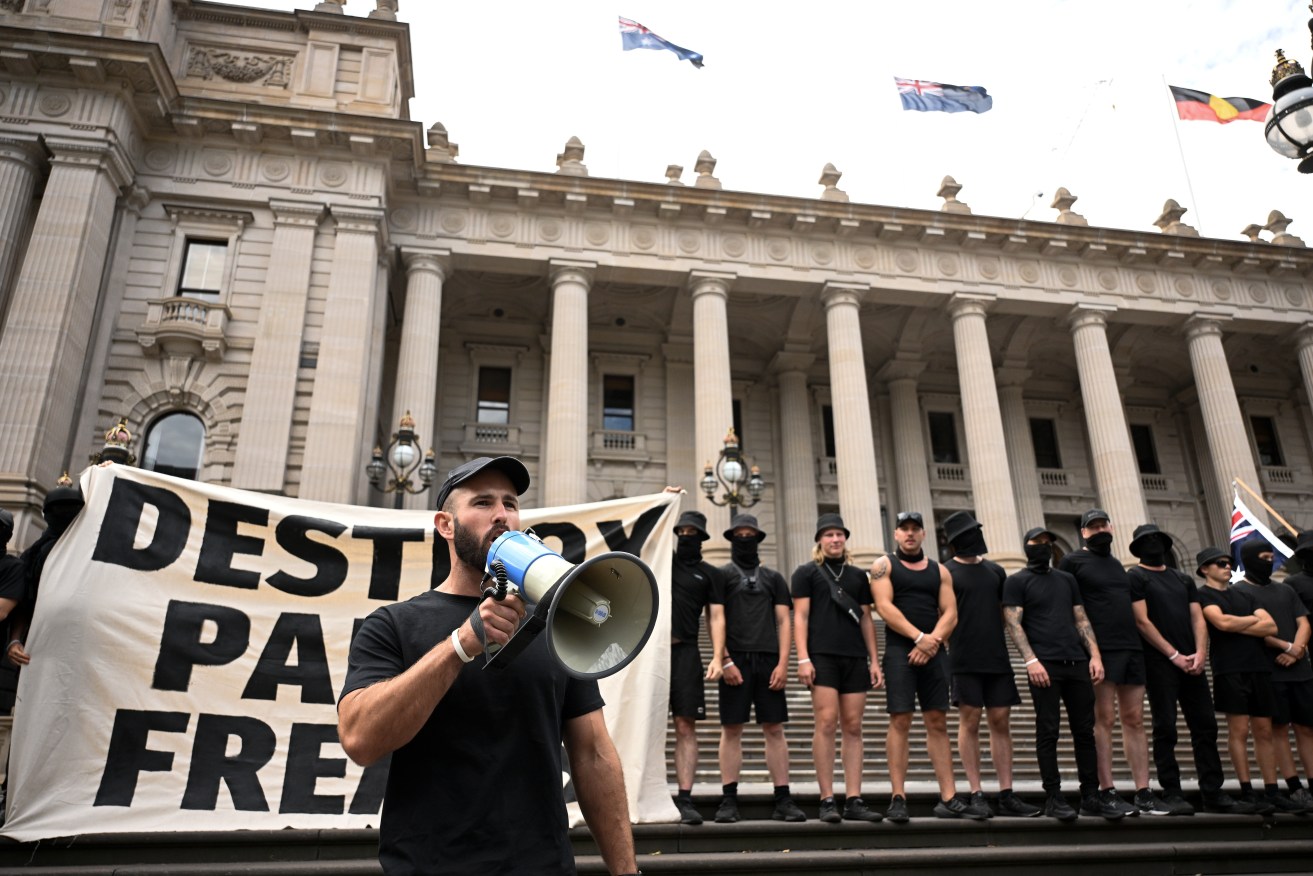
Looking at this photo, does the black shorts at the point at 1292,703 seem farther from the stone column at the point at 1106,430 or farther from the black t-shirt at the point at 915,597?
the stone column at the point at 1106,430

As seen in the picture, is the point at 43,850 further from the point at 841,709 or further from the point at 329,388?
the point at 329,388

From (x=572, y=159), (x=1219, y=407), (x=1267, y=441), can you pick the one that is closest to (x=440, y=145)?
(x=572, y=159)

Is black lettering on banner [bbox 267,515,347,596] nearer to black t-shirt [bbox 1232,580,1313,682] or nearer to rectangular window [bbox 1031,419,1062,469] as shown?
black t-shirt [bbox 1232,580,1313,682]

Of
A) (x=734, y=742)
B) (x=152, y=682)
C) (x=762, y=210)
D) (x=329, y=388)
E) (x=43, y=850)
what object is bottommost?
(x=43, y=850)

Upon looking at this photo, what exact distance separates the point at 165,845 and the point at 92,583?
1.59 m

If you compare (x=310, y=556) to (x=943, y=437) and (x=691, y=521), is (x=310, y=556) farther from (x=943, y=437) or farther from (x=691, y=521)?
(x=943, y=437)

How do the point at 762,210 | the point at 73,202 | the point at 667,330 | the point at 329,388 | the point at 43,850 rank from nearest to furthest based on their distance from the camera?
1. the point at 43,850
2. the point at 73,202
3. the point at 329,388
4. the point at 762,210
5. the point at 667,330

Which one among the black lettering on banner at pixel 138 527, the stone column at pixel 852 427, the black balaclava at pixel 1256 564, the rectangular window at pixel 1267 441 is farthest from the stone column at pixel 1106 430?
the black lettering on banner at pixel 138 527

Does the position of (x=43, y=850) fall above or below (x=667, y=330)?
below

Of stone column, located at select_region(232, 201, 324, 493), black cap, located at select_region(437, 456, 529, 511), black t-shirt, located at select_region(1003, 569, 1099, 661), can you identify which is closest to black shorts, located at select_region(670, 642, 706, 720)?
black t-shirt, located at select_region(1003, 569, 1099, 661)

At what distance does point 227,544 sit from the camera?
5680 millimetres

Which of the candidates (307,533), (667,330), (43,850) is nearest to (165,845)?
(43,850)

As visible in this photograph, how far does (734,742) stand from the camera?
6535 mm

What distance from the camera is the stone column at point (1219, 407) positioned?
24.2 meters
